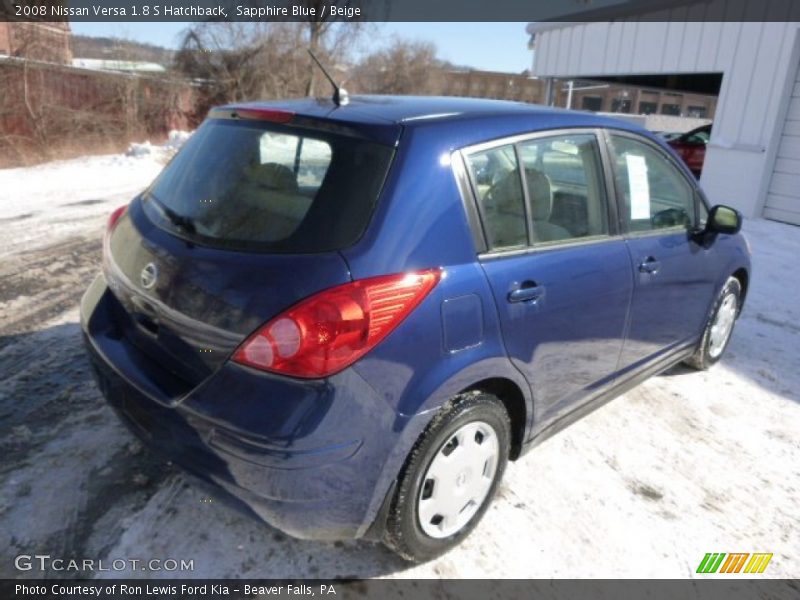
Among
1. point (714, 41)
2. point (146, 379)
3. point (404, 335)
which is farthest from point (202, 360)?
point (714, 41)

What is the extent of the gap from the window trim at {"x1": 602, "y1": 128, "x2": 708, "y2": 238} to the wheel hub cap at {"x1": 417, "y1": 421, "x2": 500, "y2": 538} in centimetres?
130

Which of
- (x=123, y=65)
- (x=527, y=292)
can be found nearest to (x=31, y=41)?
(x=123, y=65)

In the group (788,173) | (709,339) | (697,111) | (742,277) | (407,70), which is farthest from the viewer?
(697,111)

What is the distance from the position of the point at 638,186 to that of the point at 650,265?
0.42 metres

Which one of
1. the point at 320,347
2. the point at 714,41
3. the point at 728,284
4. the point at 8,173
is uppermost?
the point at 714,41

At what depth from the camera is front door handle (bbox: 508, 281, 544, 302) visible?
2.27 m

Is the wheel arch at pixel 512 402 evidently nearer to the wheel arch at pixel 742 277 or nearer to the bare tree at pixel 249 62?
the wheel arch at pixel 742 277

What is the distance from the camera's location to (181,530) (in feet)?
7.79

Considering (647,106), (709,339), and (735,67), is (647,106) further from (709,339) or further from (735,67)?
(709,339)

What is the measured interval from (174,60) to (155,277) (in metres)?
23.8

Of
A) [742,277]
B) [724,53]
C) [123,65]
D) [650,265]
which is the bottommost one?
[742,277]

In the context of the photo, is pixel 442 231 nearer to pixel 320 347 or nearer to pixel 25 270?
pixel 320 347

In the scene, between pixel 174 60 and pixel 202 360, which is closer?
pixel 202 360

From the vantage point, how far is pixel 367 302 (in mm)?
1855
